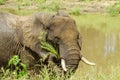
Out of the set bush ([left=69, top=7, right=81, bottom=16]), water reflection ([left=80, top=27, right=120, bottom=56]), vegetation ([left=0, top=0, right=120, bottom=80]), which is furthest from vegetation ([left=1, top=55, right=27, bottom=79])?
bush ([left=69, top=7, right=81, bottom=16])

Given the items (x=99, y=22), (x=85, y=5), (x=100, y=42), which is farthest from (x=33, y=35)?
(x=85, y=5)

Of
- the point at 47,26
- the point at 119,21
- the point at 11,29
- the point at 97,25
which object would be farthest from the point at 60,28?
the point at 119,21

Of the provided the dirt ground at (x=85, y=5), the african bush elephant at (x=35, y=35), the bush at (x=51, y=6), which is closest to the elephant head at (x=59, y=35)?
the african bush elephant at (x=35, y=35)

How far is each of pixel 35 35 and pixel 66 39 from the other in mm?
540

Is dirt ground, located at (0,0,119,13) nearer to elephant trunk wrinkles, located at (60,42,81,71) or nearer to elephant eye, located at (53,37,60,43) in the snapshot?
elephant eye, located at (53,37,60,43)

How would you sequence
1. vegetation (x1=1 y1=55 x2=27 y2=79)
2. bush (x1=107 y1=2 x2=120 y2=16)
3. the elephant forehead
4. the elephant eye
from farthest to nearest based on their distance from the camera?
1. bush (x1=107 y1=2 x2=120 y2=16)
2. the elephant eye
3. the elephant forehead
4. vegetation (x1=1 y1=55 x2=27 y2=79)

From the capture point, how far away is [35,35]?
638cm

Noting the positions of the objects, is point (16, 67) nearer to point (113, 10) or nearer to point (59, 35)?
point (59, 35)

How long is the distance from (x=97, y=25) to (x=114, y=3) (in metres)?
5.03

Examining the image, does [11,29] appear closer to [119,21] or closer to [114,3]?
[119,21]

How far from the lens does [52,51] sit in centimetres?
617

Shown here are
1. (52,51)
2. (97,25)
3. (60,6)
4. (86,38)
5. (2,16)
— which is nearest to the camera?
(52,51)

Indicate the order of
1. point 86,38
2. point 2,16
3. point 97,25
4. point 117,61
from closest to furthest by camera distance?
point 2,16 < point 117,61 < point 86,38 < point 97,25

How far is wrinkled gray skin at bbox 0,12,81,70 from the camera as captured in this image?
6141 millimetres
